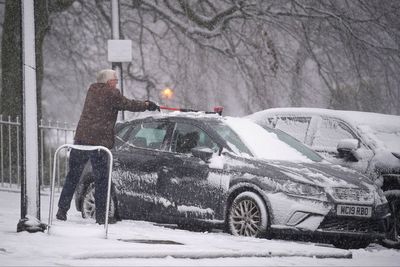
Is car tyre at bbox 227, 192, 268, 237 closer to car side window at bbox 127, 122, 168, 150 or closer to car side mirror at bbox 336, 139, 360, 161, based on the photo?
car side window at bbox 127, 122, 168, 150

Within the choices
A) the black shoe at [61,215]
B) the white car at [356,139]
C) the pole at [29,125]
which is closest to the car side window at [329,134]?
the white car at [356,139]

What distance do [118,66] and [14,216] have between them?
15.6 ft

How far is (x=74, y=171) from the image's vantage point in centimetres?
976

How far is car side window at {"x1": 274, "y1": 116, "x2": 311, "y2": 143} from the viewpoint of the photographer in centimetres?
1174

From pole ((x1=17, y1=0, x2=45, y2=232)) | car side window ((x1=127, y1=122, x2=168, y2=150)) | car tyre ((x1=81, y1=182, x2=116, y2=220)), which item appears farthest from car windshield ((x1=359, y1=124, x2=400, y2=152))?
pole ((x1=17, y1=0, x2=45, y2=232))

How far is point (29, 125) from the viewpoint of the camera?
821cm

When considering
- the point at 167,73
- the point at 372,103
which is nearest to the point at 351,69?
the point at 372,103

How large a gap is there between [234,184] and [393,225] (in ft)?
7.61

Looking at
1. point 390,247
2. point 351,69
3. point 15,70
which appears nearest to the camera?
point 390,247

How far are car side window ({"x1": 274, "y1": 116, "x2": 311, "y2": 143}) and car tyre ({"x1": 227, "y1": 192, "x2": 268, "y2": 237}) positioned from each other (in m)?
2.70

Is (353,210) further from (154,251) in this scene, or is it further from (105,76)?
(105,76)

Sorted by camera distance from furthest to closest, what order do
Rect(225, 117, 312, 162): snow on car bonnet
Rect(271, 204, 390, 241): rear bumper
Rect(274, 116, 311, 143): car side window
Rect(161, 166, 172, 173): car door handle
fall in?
1. Rect(274, 116, 311, 143): car side window
2. Rect(161, 166, 172, 173): car door handle
3. Rect(225, 117, 312, 162): snow on car bonnet
4. Rect(271, 204, 390, 241): rear bumper

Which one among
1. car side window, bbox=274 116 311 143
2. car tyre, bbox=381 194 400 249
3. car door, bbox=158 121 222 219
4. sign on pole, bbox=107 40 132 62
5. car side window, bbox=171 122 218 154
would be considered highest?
sign on pole, bbox=107 40 132 62

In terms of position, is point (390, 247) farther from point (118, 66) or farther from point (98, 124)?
point (118, 66)
